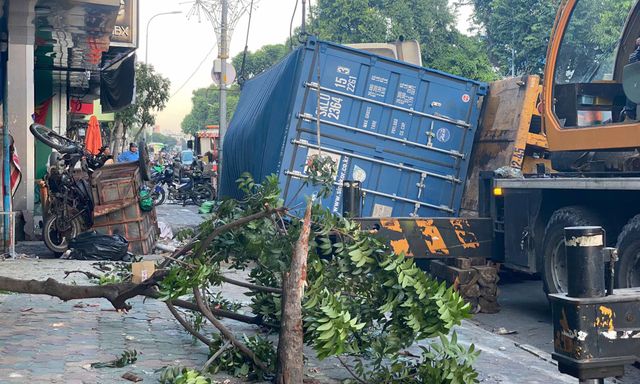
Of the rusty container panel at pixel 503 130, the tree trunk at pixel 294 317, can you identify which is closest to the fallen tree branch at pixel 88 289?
the tree trunk at pixel 294 317

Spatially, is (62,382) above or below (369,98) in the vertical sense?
below

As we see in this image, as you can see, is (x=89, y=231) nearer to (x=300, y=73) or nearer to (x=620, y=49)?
(x=300, y=73)

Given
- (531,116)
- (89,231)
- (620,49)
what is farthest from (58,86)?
(620,49)

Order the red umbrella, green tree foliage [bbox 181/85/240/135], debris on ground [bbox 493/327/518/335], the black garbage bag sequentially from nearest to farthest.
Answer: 1. debris on ground [bbox 493/327/518/335]
2. the black garbage bag
3. the red umbrella
4. green tree foliage [bbox 181/85/240/135]

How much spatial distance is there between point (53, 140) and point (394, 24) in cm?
2768

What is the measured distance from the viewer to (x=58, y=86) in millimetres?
20406

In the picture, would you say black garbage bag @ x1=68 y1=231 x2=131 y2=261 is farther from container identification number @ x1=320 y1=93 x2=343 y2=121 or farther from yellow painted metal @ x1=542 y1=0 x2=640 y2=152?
yellow painted metal @ x1=542 y1=0 x2=640 y2=152

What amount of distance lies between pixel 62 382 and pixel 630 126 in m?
5.21

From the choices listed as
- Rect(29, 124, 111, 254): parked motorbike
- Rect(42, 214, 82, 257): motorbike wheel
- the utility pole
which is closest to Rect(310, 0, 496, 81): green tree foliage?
the utility pole

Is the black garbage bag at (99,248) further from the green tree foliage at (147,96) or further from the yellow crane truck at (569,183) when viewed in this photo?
the green tree foliage at (147,96)

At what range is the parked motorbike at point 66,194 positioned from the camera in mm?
11578

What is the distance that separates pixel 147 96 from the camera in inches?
1352

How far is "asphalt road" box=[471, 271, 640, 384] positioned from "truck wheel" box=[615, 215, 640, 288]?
856 millimetres

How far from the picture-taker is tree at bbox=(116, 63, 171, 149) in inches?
1328
